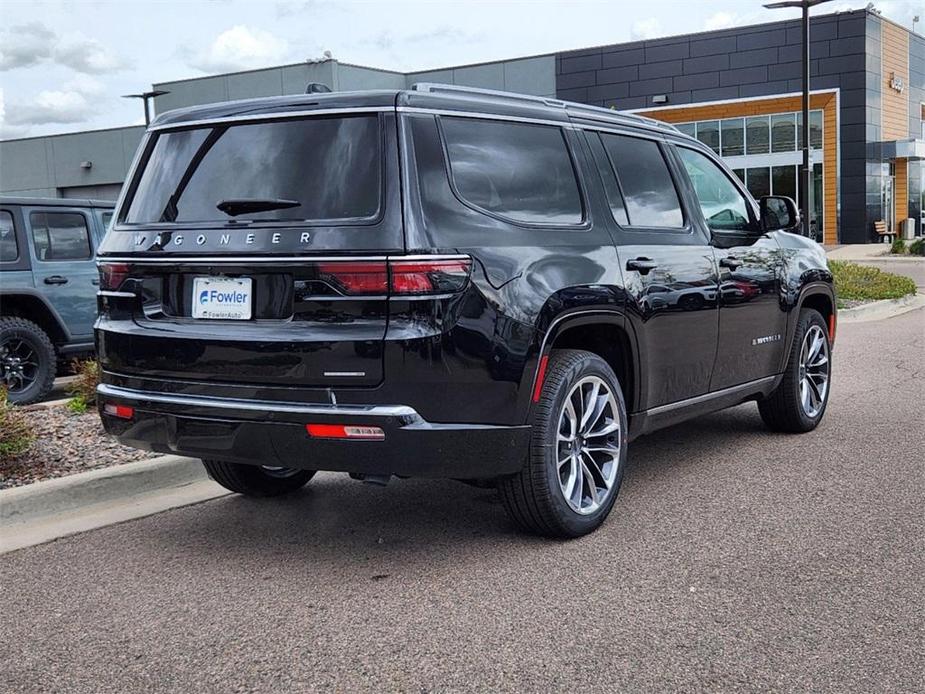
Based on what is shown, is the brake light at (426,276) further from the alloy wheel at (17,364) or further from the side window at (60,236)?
the side window at (60,236)

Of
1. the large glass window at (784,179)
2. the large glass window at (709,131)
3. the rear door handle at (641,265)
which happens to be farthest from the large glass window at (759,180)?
the rear door handle at (641,265)

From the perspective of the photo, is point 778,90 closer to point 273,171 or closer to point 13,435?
point 13,435

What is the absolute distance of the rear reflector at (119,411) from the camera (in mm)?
4461

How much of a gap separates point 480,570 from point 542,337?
989 millimetres

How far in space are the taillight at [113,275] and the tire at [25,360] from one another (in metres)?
4.54

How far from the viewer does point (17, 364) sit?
880 centimetres

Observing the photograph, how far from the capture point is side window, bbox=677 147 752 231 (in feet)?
19.6

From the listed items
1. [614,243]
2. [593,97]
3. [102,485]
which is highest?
[593,97]

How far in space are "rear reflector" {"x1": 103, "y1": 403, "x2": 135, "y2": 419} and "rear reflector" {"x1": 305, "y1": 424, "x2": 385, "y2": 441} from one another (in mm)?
938

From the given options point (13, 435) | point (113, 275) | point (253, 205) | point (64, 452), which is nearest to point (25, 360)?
point (64, 452)

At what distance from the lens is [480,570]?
4.27 meters

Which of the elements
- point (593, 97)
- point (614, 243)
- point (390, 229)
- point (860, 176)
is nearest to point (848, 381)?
point (614, 243)

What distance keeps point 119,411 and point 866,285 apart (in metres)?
15.8

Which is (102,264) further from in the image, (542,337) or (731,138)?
(731,138)
